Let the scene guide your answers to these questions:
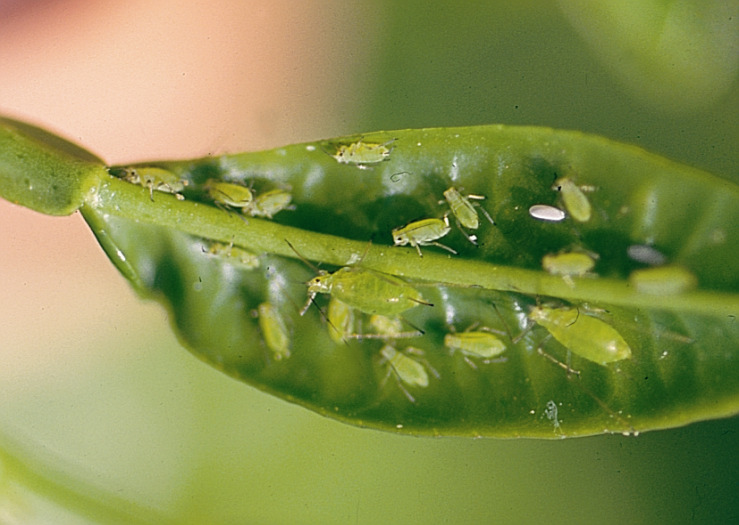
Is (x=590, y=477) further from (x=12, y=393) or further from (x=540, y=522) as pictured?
(x=12, y=393)

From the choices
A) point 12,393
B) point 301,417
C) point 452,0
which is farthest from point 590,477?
point 12,393

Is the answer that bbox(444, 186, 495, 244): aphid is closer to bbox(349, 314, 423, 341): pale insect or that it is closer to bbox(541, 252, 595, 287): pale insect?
bbox(541, 252, 595, 287): pale insect

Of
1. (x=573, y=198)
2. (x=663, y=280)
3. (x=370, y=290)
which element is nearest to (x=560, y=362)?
(x=663, y=280)

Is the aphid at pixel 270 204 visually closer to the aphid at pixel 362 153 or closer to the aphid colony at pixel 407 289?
the aphid colony at pixel 407 289

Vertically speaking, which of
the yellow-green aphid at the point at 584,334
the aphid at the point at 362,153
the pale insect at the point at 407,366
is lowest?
the pale insect at the point at 407,366

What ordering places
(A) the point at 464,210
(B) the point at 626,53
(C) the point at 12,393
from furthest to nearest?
1. (C) the point at 12,393
2. (B) the point at 626,53
3. (A) the point at 464,210

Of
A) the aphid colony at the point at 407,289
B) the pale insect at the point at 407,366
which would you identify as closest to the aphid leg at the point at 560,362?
the aphid colony at the point at 407,289

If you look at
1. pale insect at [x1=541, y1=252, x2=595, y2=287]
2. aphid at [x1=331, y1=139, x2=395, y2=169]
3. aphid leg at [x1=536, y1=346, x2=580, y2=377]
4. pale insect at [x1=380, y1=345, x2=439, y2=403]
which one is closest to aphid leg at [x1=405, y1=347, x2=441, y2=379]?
pale insect at [x1=380, y1=345, x2=439, y2=403]
